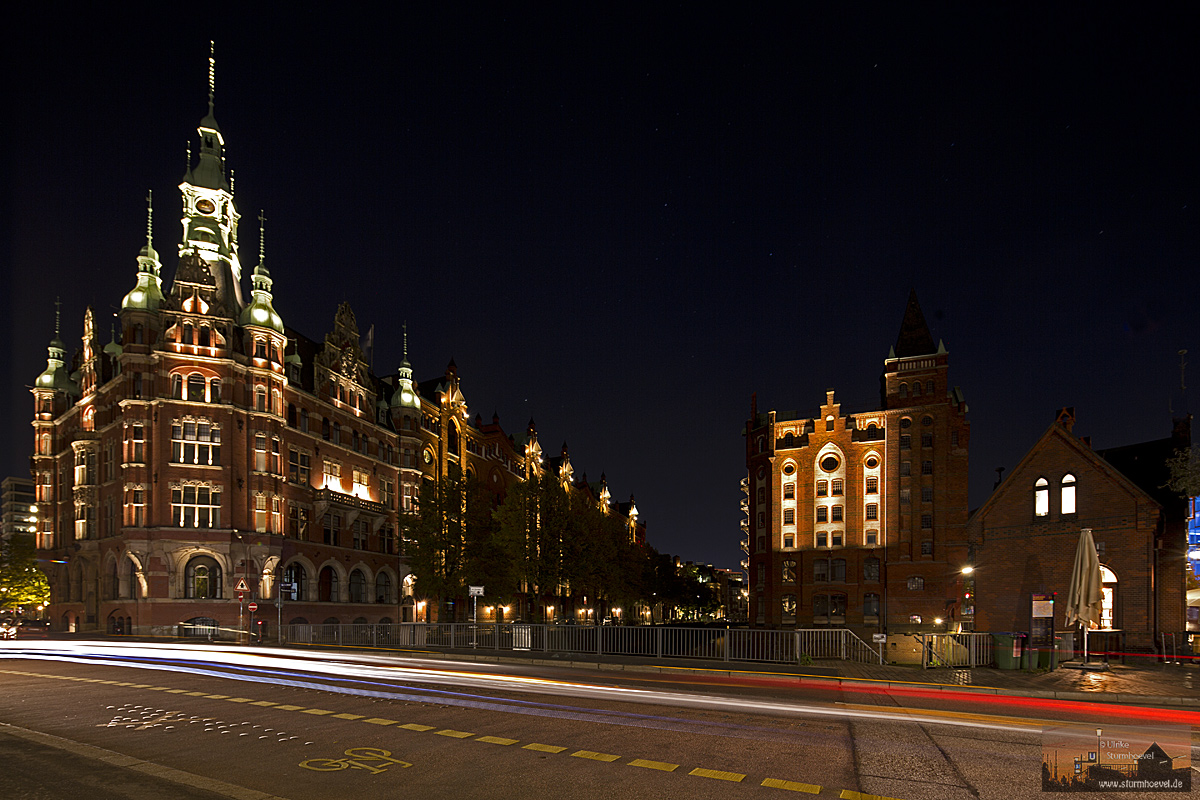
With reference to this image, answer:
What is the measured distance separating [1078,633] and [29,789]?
106ft

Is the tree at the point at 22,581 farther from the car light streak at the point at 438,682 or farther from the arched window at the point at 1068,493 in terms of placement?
the arched window at the point at 1068,493

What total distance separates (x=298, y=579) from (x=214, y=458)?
35.1ft

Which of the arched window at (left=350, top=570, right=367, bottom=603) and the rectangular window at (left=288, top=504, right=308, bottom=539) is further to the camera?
the arched window at (left=350, top=570, right=367, bottom=603)

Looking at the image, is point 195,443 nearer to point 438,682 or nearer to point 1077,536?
point 438,682

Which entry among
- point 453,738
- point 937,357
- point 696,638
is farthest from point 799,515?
point 453,738

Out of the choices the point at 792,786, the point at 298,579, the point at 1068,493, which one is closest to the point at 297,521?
the point at 298,579

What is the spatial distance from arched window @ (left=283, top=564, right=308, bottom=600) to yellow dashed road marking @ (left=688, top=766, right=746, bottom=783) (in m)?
48.9

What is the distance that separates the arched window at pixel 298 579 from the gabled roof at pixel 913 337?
5238 centimetres

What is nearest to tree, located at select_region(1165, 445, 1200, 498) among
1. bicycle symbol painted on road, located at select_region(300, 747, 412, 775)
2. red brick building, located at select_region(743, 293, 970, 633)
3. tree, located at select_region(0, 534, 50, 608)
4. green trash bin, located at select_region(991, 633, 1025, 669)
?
green trash bin, located at select_region(991, 633, 1025, 669)

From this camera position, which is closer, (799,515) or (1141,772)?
(1141,772)

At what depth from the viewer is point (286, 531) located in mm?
52688

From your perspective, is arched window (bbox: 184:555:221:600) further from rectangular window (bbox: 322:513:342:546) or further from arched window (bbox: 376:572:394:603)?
arched window (bbox: 376:572:394:603)

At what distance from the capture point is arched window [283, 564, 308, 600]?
53125 mm

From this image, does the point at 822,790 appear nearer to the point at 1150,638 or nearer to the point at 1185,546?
the point at 1150,638
